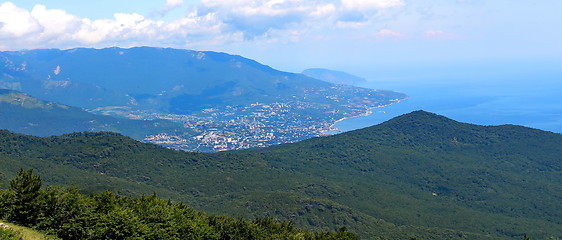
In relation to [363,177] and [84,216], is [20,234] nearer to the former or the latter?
[84,216]

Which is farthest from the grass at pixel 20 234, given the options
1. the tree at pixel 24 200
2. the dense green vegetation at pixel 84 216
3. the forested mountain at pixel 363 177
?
the forested mountain at pixel 363 177

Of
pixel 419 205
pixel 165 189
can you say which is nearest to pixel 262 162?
pixel 165 189

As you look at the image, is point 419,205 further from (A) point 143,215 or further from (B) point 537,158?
(A) point 143,215

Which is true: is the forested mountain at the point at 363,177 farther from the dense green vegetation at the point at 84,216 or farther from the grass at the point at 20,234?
the grass at the point at 20,234

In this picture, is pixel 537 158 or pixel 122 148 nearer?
pixel 122 148

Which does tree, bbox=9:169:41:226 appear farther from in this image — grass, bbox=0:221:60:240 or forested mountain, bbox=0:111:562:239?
forested mountain, bbox=0:111:562:239

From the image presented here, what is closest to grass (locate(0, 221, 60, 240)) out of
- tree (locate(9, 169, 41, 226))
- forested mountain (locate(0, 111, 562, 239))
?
tree (locate(9, 169, 41, 226))
